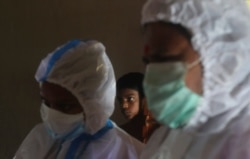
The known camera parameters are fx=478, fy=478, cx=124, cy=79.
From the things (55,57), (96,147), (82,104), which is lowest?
(96,147)

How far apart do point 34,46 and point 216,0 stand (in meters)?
1.76

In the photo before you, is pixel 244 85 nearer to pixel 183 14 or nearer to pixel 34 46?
pixel 183 14

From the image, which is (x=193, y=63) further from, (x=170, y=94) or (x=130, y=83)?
(x=130, y=83)

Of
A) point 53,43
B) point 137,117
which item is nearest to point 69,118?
point 137,117

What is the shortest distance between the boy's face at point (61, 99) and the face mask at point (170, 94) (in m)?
0.44

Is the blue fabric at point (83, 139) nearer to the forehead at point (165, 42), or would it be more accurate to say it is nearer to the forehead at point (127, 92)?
the forehead at point (165, 42)

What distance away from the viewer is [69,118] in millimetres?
1369

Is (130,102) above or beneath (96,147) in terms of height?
beneath

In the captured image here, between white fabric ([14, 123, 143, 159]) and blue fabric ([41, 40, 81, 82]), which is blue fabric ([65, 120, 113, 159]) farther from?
blue fabric ([41, 40, 81, 82])

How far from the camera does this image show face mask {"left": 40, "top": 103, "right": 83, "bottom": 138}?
137 cm

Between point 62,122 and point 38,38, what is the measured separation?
1.29 m

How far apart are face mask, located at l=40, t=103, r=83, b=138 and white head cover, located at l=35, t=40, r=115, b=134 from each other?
0.03 metres

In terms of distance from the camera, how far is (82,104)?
1.39 meters

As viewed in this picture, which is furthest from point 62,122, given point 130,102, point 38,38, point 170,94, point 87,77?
point 38,38
